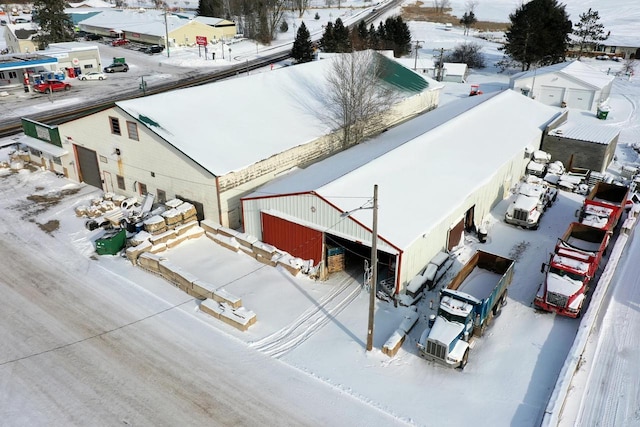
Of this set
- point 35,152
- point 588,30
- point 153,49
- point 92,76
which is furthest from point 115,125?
point 588,30

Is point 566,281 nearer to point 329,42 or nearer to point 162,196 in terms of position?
point 162,196

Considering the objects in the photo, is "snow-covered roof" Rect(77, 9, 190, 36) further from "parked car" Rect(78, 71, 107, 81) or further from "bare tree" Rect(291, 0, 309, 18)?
"bare tree" Rect(291, 0, 309, 18)

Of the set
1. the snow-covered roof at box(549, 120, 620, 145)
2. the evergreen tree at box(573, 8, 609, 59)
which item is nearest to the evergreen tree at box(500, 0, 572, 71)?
the evergreen tree at box(573, 8, 609, 59)

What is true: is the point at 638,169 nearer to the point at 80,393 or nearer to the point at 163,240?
the point at 163,240

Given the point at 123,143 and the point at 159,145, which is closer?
the point at 159,145

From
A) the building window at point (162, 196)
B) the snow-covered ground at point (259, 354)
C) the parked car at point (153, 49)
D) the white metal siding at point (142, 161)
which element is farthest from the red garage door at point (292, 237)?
the parked car at point (153, 49)

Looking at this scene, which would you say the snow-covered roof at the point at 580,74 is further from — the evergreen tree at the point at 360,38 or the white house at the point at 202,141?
the evergreen tree at the point at 360,38

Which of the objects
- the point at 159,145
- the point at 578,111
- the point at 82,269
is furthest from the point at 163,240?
Result: the point at 578,111
